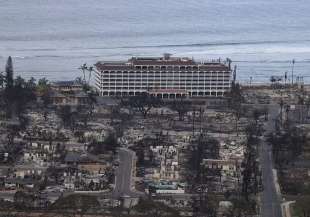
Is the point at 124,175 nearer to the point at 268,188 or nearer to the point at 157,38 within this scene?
the point at 268,188

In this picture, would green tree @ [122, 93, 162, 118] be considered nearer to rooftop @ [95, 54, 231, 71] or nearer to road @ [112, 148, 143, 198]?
rooftop @ [95, 54, 231, 71]

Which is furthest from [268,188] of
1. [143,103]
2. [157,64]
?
[157,64]

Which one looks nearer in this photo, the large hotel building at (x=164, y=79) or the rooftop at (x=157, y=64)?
the large hotel building at (x=164, y=79)

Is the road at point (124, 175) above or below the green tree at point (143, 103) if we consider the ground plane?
below

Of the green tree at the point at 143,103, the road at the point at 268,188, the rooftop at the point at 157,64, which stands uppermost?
the rooftop at the point at 157,64

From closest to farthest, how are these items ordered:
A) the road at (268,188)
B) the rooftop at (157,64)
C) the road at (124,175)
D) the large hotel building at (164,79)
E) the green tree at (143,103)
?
the road at (268,188) → the road at (124,175) → the green tree at (143,103) → the large hotel building at (164,79) → the rooftop at (157,64)

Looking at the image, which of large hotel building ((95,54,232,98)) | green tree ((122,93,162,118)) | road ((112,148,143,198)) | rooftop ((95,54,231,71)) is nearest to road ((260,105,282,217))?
road ((112,148,143,198))

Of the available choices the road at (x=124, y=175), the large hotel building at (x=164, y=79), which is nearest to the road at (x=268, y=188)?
the road at (x=124, y=175)

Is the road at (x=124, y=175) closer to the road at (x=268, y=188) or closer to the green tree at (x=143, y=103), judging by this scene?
the road at (x=268, y=188)
